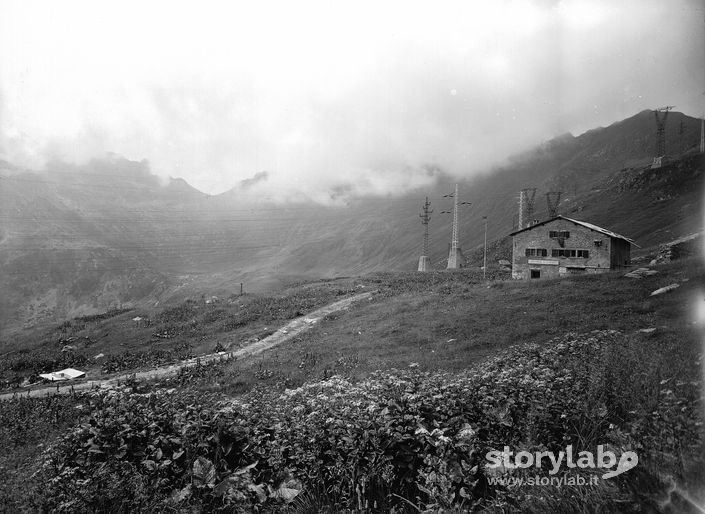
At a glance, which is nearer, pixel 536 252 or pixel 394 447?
pixel 394 447

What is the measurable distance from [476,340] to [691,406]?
19304mm

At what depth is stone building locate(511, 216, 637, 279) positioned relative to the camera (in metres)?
47.1

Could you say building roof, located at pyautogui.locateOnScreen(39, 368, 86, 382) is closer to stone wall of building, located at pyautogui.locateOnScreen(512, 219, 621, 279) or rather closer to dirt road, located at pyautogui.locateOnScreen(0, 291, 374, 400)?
dirt road, located at pyautogui.locateOnScreen(0, 291, 374, 400)

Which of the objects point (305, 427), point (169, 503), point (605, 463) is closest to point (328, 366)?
point (305, 427)

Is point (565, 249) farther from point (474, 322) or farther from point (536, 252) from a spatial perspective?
point (474, 322)

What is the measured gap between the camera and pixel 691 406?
170 inches

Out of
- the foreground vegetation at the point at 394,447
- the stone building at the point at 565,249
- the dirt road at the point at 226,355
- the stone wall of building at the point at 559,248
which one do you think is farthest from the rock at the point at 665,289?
the dirt road at the point at 226,355

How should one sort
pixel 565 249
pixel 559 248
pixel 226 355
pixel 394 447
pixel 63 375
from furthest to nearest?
pixel 559 248 → pixel 565 249 → pixel 226 355 → pixel 63 375 → pixel 394 447

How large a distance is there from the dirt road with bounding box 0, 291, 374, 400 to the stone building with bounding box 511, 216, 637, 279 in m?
23.3

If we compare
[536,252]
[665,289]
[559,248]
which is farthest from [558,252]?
[665,289]

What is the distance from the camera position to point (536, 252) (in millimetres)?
51375

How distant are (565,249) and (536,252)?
3546mm

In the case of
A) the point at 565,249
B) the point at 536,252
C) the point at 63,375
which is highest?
the point at 565,249

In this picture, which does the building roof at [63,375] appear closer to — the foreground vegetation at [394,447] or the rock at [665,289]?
the foreground vegetation at [394,447]
